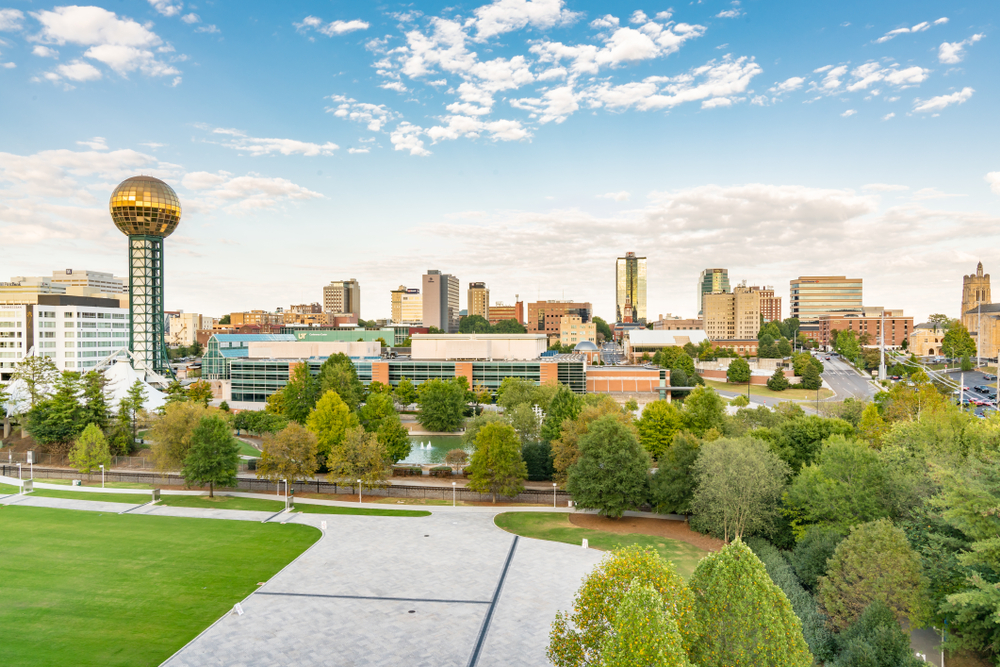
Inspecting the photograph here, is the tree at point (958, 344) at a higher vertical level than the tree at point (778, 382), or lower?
higher

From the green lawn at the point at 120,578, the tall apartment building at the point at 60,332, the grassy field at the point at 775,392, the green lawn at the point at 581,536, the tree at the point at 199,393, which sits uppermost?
the tall apartment building at the point at 60,332

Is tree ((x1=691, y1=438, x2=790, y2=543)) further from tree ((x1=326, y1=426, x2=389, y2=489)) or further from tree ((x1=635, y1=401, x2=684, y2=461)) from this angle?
tree ((x1=326, y1=426, x2=389, y2=489))

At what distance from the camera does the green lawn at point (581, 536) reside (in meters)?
30.9

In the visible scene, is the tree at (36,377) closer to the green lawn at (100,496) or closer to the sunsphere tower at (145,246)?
the green lawn at (100,496)

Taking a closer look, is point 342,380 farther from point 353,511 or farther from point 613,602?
point 613,602

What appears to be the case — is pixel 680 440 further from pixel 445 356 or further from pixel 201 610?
pixel 445 356

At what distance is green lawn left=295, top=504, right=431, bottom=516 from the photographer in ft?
125

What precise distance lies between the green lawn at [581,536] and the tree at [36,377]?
50849 millimetres

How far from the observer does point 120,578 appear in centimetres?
2708

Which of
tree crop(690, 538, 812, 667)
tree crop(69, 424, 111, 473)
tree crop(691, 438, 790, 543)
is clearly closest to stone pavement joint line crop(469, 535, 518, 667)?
tree crop(690, 538, 812, 667)

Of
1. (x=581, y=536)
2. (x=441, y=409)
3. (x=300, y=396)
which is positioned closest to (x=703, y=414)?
(x=581, y=536)

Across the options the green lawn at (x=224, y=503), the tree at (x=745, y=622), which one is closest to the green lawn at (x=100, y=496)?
the green lawn at (x=224, y=503)

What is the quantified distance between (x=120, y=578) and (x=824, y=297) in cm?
21134

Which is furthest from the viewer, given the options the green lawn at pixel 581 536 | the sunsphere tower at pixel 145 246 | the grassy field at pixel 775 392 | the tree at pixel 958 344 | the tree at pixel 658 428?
the tree at pixel 958 344
